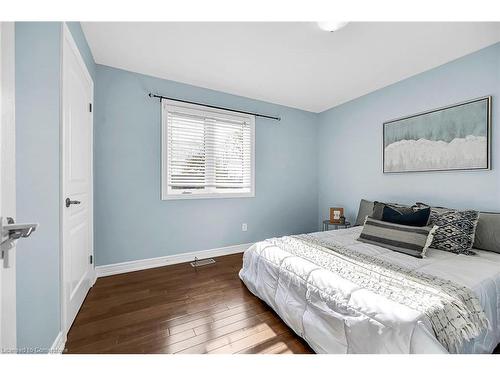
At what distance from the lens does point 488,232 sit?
1.84 metres

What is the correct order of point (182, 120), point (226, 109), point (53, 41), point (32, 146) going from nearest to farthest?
point (32, 146)
point (53, 41)
point (182, 120)
point (226, 109)

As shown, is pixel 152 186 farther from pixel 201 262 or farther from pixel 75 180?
pixel 201 262

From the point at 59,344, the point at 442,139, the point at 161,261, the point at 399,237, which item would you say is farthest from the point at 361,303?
the point at 161,261

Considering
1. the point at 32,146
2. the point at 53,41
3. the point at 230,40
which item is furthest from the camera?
the point at 230,40

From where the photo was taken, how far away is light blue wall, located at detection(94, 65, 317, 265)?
2.44 m

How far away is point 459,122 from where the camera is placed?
2.22 metres

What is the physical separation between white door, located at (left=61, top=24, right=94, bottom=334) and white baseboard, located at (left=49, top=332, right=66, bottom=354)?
4 cm

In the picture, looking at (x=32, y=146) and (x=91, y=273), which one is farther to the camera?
(x=91, y=273)

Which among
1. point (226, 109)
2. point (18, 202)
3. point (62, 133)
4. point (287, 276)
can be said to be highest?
point (226, 109)

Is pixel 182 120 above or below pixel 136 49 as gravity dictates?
below

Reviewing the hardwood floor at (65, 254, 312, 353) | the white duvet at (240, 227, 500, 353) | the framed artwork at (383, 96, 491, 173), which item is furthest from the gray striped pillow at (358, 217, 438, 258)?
the hardwood floor at (65, 254, 312, 353)
